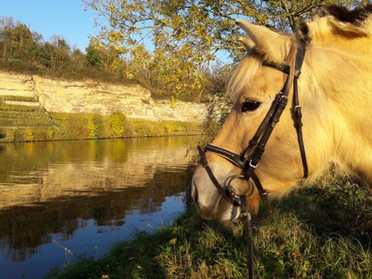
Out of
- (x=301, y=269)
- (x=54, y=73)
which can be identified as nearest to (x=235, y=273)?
(x=301, y=269)

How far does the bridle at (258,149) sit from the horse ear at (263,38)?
0.31 feet

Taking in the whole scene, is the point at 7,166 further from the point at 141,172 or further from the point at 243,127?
the point at 243,127

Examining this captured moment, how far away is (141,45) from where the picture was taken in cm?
1008

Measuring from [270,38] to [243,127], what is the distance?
0.63m

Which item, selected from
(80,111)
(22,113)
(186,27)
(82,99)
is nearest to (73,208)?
(186,27)

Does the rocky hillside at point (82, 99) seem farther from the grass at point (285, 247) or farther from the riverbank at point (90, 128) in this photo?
the grass at point (285, 247)

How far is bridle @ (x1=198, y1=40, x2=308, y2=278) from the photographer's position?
218cm

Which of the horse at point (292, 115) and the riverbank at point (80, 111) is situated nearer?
the horse at point (292, 115)

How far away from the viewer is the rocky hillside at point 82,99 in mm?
67288

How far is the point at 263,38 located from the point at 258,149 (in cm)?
75

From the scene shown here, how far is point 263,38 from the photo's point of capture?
2.18 m

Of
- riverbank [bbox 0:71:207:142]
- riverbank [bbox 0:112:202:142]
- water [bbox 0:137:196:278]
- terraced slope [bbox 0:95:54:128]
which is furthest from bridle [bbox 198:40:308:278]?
terraced slope [bbox 0:95:54:128]

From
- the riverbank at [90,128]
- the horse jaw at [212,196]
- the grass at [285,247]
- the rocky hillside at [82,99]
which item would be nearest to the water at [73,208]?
the grass at [285,247]

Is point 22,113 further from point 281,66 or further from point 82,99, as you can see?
point 281,66
